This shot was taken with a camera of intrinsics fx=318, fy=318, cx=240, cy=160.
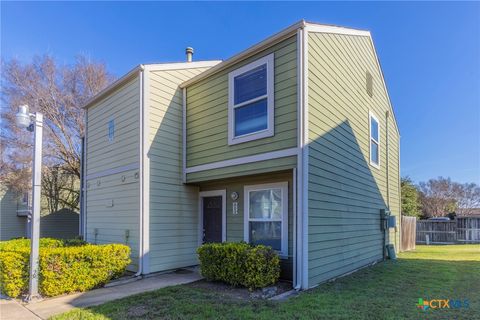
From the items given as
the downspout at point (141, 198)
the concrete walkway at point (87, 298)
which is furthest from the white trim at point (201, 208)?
the downspout at point (141, 198)

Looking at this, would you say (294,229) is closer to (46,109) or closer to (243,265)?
(243,265)

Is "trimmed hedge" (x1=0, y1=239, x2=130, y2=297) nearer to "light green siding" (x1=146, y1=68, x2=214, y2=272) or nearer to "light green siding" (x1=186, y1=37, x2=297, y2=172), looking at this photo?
"light green siding" (x1=146, y1=68, x2=214, y2=272)

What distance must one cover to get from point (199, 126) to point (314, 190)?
138 inches

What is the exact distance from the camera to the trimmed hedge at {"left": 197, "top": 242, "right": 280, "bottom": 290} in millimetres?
5723

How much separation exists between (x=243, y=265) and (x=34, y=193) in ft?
12.8

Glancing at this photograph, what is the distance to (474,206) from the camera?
97.2 feet

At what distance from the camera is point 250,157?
6.71 metres

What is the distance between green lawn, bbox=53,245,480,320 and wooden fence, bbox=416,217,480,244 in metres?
11.2

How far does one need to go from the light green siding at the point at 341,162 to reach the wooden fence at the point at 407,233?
343 centimetres

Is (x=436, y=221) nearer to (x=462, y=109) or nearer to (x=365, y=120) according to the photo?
(x=462, y=109)

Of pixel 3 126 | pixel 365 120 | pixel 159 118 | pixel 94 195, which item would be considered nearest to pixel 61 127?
pixel 3 126

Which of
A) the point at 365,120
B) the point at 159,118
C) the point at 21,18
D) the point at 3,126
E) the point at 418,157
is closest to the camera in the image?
the point at 159,118

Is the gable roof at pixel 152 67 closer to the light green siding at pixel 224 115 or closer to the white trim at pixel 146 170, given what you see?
the white trim at pixel 146 170

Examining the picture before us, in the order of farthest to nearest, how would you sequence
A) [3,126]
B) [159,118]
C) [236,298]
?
[3,126] → [159,118] → [236,298]
